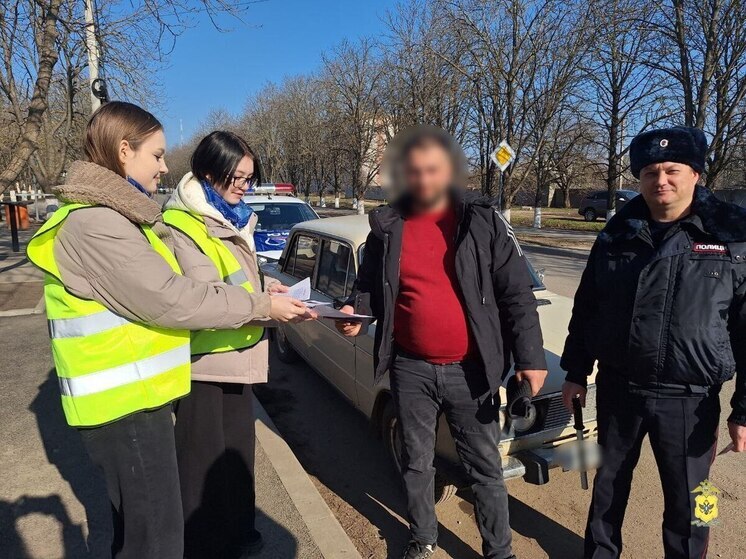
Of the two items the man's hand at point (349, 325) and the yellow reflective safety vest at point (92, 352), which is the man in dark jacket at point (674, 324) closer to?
the man's hand at point (349, 325)

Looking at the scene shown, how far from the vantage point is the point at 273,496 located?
3051 millimetres

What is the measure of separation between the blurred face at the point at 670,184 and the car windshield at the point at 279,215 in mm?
7615

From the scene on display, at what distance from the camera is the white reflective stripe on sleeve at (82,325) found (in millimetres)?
1579

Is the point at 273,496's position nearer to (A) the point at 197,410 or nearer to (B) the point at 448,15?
(A) the point at 197,410

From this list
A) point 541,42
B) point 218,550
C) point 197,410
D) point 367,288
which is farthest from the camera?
point 541,42

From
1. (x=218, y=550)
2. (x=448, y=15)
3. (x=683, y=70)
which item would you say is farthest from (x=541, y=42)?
(x=218, y=550)

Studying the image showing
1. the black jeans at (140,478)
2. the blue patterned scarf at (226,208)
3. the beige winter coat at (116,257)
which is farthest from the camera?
the blue patterned scarf at (226,208)

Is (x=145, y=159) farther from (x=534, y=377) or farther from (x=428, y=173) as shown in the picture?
(x=534, y=377)

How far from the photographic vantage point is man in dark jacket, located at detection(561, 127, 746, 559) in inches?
80.7

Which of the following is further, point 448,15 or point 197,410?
point 448,15

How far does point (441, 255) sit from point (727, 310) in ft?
3.81

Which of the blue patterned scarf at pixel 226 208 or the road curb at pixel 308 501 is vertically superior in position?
the blue patterned scarf at pixel 226 208

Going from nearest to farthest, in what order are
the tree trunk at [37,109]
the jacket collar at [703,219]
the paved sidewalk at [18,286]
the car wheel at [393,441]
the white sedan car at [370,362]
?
the jacket collar at [703,219]
the white sedan car at [370,362]
the car wheel at [393,441]
the tree trunk at [37,109]
the paved sidewalk at [18,286]

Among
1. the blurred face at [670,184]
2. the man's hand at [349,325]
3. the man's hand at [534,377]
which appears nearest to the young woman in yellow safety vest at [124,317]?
the man's hand at [349,325]
